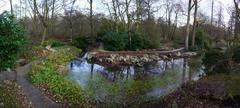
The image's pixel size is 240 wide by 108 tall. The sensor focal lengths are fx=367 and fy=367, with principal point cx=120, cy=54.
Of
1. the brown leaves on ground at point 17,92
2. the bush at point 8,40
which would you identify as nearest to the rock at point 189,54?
the bush at point 8,40

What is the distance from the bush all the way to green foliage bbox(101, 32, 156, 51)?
18.4m

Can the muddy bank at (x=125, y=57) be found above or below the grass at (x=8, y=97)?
above

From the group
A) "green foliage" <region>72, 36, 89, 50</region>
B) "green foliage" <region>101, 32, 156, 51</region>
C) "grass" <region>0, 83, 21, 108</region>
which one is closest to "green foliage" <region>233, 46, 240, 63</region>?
"grass" <region>0, 83, 21, 108</region>

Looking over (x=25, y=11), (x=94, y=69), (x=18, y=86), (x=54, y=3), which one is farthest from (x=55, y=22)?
(x=18, y=86)

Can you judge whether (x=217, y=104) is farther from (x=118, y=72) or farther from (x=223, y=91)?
(x=118, y=72)

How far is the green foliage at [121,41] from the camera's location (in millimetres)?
35125

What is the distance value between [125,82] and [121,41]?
1711 cm

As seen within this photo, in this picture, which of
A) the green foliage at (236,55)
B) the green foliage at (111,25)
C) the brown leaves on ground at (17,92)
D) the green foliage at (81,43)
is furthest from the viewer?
the green foliage at (111,25)

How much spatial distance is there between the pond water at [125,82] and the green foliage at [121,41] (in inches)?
349

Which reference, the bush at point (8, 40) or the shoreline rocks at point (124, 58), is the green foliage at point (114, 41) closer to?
the shoreline rocks at point (124, 58)

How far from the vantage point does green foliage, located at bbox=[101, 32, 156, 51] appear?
35.1 meters

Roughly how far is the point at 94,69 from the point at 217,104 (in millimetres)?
13382

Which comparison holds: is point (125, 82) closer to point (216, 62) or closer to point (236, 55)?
point (216, 62)

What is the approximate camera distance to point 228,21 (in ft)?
190
